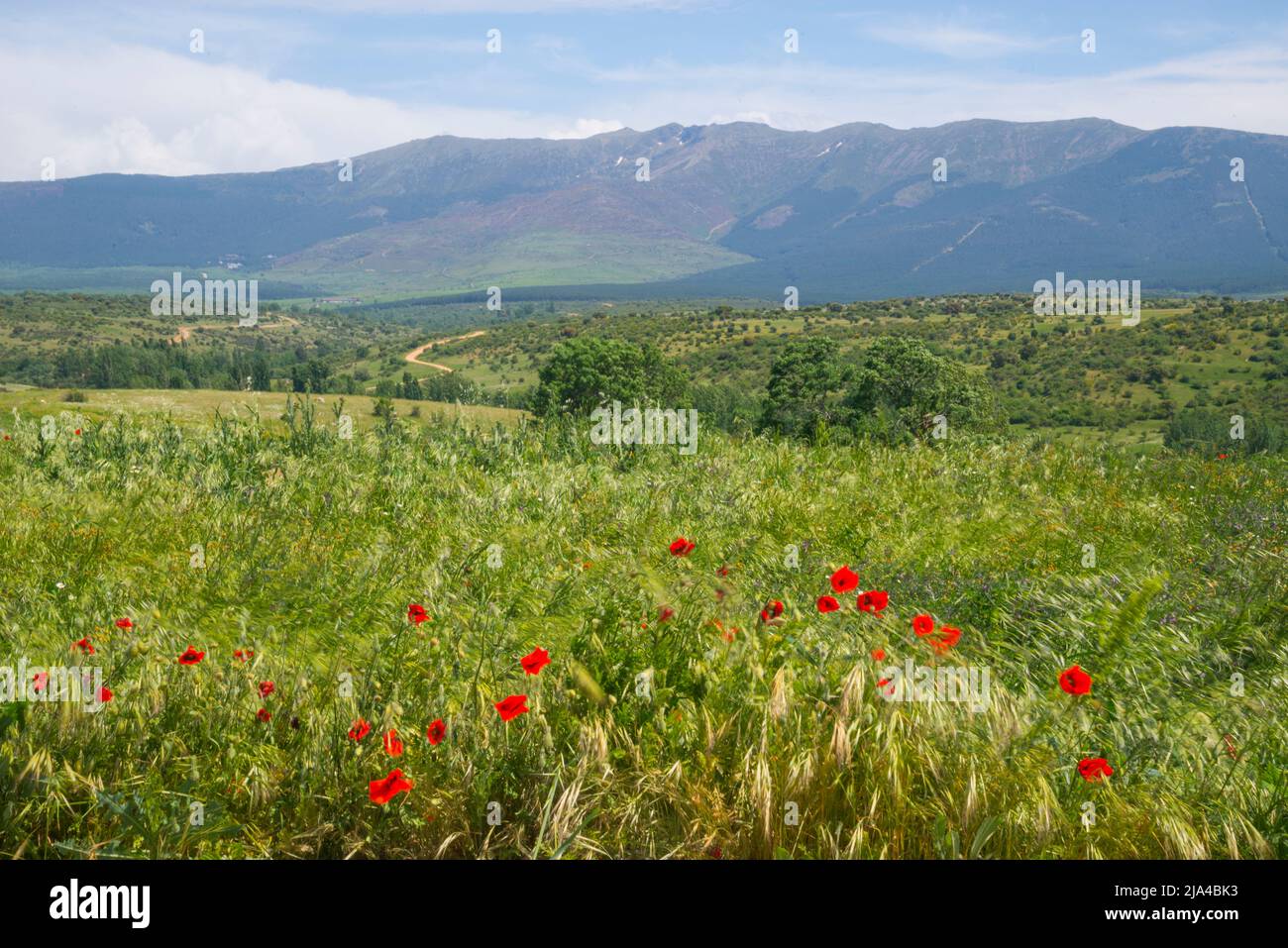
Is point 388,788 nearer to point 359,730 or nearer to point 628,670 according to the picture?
point 359,730

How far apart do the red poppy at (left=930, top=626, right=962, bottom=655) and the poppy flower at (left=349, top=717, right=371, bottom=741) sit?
7.34ft

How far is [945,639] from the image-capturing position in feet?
13.3

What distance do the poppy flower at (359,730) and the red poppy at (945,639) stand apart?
7.34 ft

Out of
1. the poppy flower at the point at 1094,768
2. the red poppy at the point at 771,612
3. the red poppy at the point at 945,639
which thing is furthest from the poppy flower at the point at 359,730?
the poppy flower at the point at 1094,768

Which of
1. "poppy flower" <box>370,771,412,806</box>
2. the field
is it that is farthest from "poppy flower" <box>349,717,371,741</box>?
"poppy flower" <box>370,771,412,806</box>

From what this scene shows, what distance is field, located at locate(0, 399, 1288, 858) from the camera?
10.6 feet

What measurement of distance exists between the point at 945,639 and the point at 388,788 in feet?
7.53

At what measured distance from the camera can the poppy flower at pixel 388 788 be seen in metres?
3.08

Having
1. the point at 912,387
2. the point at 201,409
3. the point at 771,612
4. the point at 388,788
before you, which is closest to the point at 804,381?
the point at 912,387

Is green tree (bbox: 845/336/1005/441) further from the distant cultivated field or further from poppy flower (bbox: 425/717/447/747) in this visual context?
poppy flower (bbox: 425/717/447/747)

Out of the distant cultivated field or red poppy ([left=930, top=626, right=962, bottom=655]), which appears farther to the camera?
the distant cultivated field

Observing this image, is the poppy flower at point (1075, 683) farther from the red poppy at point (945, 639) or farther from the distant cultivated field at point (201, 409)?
the distant cultivated field at point (201, 409)
